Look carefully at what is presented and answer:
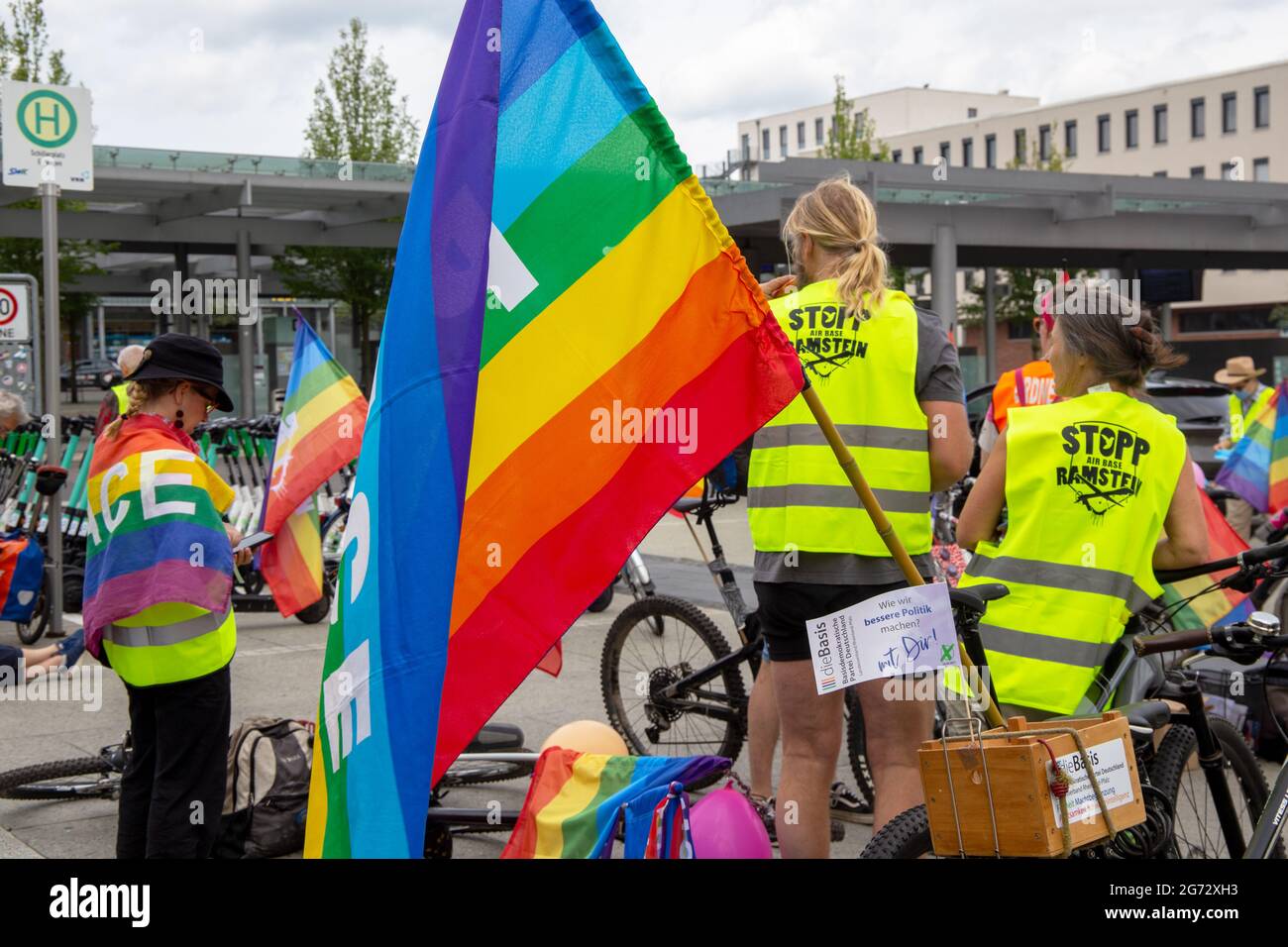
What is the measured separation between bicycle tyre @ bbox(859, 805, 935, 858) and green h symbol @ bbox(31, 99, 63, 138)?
789 cm

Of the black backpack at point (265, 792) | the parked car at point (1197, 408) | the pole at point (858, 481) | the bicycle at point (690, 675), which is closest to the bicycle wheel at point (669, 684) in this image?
the bicycle at point (690, 675)

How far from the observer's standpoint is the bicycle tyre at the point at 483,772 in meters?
5.31

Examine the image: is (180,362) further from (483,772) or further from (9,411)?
(9,411)

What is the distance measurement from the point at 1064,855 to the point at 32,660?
143 inches

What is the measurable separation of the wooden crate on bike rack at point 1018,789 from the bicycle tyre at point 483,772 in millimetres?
2749

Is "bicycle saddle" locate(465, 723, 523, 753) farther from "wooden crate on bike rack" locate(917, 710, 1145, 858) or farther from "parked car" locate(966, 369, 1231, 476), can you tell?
"parked car" locate(966, 369, 1231, 476)

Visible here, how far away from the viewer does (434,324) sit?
2.50m

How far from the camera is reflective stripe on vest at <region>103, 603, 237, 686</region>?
161 inches

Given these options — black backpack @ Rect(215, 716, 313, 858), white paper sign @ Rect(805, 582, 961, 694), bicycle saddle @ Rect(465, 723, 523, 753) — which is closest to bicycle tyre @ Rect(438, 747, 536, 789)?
bicycle saddle @ Rect(465, 723, 523, 753)

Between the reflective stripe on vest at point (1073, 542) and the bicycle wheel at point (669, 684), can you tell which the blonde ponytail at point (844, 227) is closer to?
the reflective stripe on vest at point (1073, 542)

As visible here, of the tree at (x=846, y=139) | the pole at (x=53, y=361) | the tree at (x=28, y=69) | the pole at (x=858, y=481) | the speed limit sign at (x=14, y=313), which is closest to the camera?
the pole at (x=858, y=481)

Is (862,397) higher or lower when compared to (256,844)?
higher
